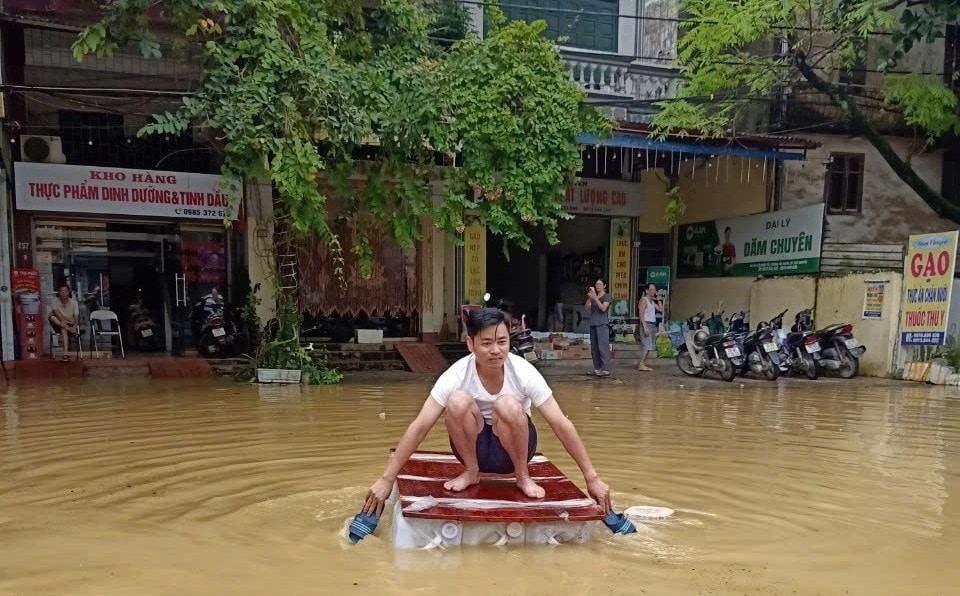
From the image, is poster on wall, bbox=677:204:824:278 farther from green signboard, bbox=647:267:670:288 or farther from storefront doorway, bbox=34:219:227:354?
storefront doorway, bbox=34:219:227:354

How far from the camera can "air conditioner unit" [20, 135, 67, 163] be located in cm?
1087

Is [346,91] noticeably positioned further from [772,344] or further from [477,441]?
[772,344]

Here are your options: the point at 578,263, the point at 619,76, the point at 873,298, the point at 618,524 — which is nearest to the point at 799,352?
the point at 873,298

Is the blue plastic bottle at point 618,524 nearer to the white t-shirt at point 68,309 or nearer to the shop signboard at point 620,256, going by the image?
the white t-shirt at point 68,309

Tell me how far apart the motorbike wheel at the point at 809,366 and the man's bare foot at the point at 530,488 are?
8.99 meters

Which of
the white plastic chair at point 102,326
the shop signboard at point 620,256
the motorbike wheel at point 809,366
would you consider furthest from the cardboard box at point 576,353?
the white plastic chair at point 102,326

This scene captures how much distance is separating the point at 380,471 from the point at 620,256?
11.8 metres

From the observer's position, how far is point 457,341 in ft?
44.1

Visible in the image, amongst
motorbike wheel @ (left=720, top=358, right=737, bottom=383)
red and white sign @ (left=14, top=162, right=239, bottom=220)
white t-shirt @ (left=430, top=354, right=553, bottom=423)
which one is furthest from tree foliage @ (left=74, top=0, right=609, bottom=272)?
white t-shirt @ (left=430, top=354, right=553, bottom=423)

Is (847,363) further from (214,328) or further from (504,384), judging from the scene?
(214,328)

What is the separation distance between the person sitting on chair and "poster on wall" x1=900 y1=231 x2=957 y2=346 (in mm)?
13191

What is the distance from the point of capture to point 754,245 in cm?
1437

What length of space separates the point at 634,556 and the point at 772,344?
27.9 ft

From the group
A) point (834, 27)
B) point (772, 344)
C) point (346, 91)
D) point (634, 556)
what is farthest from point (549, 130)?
point (634, 556)
